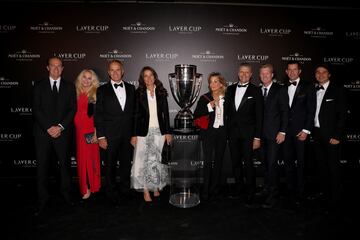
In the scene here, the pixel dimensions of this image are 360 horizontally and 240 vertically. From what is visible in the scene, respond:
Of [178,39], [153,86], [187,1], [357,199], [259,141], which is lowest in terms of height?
[357,199]

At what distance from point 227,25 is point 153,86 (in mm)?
1744

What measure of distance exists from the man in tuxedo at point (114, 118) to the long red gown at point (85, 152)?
0.87 ft

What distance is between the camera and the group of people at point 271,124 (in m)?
3.03

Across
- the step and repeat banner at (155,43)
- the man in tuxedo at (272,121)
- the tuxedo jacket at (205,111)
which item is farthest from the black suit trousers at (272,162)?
the step and repeat banner at (155,43)

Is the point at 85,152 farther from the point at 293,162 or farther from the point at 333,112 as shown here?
the point at 333,112

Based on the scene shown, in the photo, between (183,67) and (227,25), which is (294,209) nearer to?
(183,67)

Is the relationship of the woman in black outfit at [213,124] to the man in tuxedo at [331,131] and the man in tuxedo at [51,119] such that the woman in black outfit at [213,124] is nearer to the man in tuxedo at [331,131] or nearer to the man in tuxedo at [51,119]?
the man in tuxedo at [331,131]

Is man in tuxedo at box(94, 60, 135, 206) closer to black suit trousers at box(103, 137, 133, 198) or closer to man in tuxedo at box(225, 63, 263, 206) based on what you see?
black suit trousers at box(103, 137, 133, 198)

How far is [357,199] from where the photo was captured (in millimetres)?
3320

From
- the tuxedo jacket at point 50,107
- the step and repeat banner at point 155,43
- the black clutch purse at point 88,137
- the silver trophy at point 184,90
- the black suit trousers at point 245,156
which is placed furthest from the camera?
the step and repeat banner at point 155,43

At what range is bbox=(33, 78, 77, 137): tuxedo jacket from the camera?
2.83m

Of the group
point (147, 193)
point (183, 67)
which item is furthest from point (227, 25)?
point (147, 193)

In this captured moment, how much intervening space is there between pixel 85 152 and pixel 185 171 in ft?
4.24

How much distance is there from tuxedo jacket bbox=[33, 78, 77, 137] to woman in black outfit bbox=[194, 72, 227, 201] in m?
1.46
